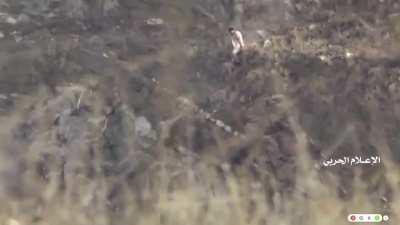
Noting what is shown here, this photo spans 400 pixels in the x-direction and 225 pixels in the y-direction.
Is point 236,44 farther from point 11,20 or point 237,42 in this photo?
point 11,20

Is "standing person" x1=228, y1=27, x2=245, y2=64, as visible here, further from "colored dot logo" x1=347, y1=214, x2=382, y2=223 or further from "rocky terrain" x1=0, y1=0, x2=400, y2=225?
"colored dot logo" x1=347, y1=214, x2=382, y2=223

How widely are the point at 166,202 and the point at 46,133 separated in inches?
41.5

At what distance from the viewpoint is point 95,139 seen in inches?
218

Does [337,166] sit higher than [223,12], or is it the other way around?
[223,12]

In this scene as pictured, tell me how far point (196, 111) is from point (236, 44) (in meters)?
0.75

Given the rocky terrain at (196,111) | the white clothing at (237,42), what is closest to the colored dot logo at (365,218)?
the rocky terrain at (196,111)

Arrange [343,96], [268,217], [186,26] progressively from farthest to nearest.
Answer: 1. [186,26]
2. [343,96]
3. [268,217]

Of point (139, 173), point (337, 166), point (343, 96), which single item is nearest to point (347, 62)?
point (343, 96)

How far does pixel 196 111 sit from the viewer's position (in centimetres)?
579

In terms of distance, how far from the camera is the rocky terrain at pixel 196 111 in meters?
5.21

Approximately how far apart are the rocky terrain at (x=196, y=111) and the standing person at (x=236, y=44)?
6cm

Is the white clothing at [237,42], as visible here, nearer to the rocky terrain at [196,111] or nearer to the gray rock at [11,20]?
the rocky terrain at [196,111]

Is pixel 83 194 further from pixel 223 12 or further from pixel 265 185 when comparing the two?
pixel 223 12

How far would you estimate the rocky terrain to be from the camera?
521 cm
